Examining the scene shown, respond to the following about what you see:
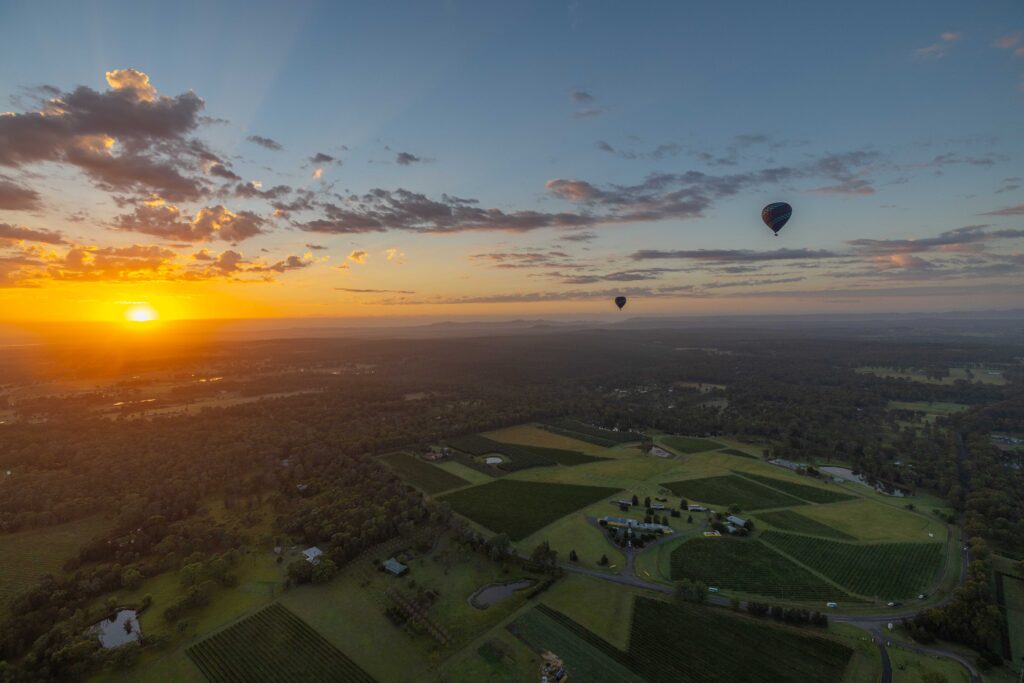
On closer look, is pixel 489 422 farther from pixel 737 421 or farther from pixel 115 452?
pixel 115 452

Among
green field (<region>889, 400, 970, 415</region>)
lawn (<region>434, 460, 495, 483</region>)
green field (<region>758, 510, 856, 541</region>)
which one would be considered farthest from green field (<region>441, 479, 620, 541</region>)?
green field (<region>889, 400, 970, 415</region>)

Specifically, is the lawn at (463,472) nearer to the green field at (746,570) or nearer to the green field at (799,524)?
the green field at (746,570)

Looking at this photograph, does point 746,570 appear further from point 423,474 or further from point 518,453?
point 423,474

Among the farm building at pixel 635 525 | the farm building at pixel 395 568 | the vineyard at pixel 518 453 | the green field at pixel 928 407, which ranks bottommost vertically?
the farm building at pixel 395 568

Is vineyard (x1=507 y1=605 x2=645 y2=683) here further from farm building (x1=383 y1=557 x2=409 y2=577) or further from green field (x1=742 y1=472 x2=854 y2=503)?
green field (x1=742 y1=472 x2=854 y2=503)

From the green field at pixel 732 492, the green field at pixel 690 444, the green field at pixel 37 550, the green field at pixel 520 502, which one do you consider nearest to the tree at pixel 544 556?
the green field at pixel 520 502

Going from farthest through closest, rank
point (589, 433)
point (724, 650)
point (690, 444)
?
point (589, 433) < point (690, 444) < point (724, 650)

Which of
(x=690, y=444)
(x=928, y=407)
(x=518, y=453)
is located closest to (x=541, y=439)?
(x=518, y=453)

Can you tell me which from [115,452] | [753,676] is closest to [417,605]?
[753,676]
